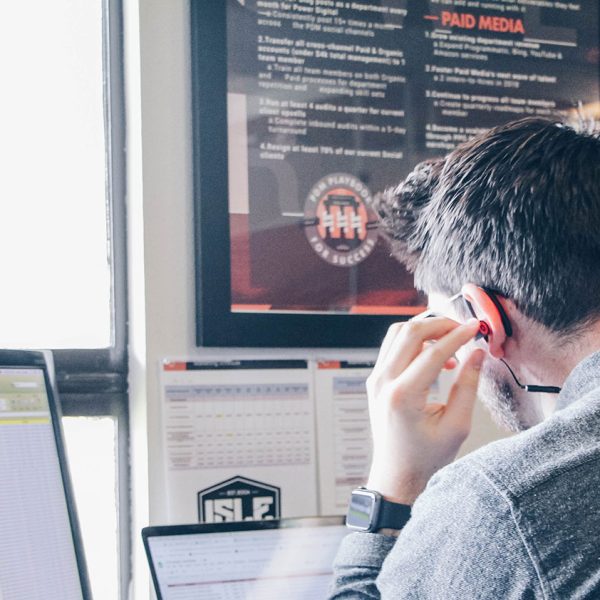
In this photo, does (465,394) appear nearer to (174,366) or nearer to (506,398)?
(506,398)

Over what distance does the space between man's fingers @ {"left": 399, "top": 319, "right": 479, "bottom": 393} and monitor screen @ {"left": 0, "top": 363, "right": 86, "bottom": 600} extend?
1.54 ft

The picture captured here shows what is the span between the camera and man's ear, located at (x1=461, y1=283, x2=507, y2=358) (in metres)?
Result: 1.00

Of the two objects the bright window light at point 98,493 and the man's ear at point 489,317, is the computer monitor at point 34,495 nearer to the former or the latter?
the bright window light at point 98,493

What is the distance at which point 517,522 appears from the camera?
75 centimetres

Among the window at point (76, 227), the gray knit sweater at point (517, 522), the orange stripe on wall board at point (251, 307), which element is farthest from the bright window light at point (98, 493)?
the gray knit sweater at point (517, 522)

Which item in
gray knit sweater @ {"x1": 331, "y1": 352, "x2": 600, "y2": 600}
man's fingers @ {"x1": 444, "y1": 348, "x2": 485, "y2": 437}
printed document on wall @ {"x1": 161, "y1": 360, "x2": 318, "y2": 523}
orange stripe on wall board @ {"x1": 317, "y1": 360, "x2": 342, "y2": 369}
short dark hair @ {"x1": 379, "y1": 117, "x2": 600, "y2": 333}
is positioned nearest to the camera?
gray knit sweater @ {"x1": 331, "y1": 352, "x2": 600, "y2": 600}

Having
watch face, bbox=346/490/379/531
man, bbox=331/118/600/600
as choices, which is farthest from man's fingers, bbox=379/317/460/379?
watch face, bbox=346/490/379/531

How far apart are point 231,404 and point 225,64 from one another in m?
0.57

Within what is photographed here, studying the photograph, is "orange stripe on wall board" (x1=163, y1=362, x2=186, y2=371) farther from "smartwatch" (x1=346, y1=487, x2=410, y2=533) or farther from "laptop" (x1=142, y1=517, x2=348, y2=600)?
"smartwatch" (x1=346, y1=487, x2=410, y2=533)

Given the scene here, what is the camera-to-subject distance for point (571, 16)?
1.86 m

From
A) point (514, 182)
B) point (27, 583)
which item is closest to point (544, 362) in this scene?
point (514, 182)

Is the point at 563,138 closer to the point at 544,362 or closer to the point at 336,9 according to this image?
the point at 544,362

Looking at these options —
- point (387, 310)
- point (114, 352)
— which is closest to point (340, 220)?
point (387, 310)

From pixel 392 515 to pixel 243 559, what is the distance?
362 mm
